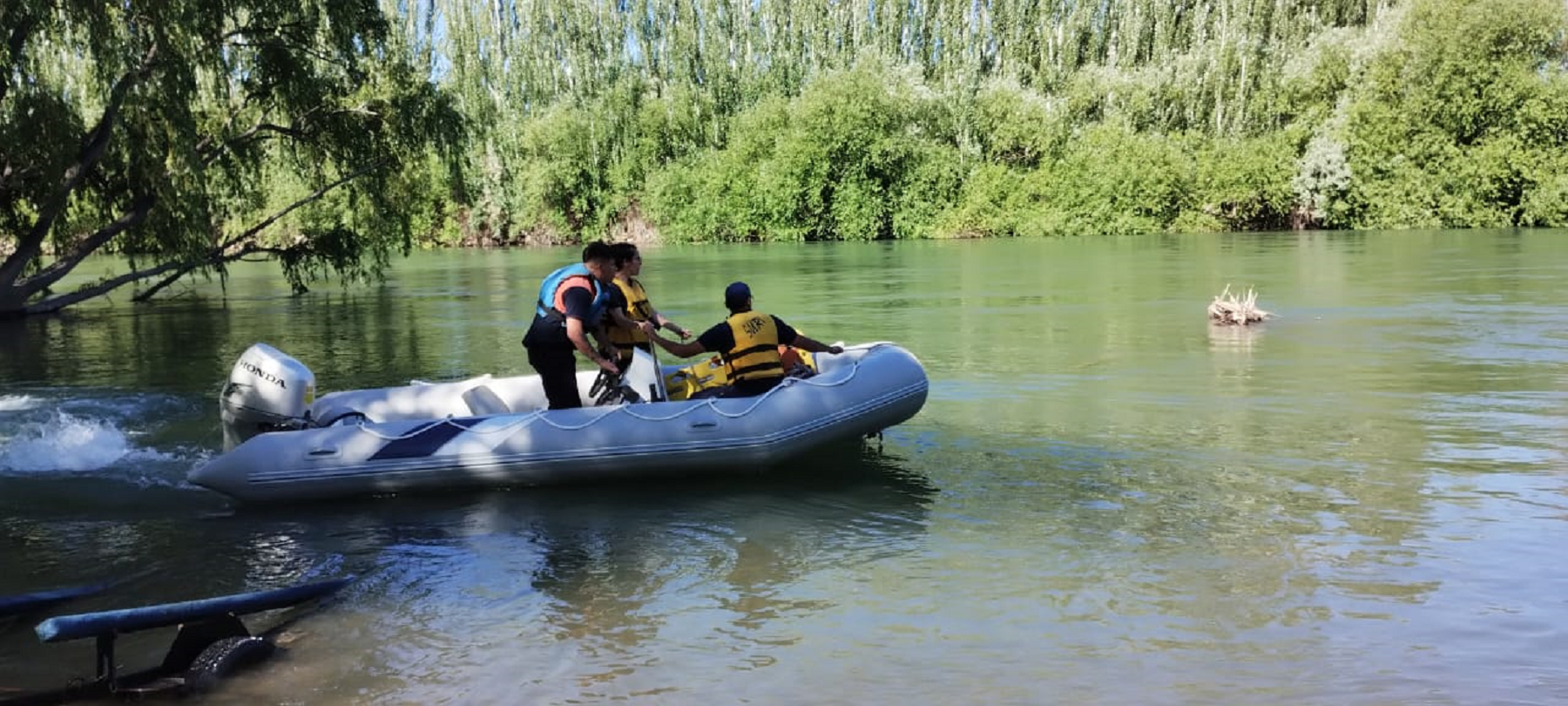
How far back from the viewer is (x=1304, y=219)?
47.1 meters

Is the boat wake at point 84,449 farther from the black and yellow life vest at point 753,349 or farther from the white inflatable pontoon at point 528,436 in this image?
the black and yellow life vest at point 753,349

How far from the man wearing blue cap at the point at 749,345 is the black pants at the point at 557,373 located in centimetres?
61

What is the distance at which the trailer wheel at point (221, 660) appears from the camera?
4570 millimetres


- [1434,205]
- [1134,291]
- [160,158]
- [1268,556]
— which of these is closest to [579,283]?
[1268,556]

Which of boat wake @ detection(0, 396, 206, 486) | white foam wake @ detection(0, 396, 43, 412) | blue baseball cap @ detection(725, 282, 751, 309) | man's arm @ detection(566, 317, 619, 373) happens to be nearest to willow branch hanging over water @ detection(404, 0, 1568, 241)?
white foam wake @ detection(0, 396, 43, 412)

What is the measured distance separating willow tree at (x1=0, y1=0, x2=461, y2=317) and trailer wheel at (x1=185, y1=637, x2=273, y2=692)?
11.7 m

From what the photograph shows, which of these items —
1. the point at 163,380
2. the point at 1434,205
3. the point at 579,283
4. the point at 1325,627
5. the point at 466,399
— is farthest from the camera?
the point at 1434,205

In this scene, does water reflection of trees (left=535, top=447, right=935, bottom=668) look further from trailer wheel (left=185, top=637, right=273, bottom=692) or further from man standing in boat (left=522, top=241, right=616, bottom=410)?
trailer wheel (left=185, top=637, right=273, bottom=692)

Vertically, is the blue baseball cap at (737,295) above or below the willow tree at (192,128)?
below

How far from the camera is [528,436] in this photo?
Result: 7.58 metres

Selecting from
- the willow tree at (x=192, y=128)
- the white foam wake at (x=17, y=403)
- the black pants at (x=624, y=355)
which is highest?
the willow tree at (x=192, y=128)

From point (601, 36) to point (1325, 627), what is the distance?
175ft

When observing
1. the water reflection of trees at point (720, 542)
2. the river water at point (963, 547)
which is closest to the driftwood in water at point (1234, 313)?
the river water at point (963, 547)

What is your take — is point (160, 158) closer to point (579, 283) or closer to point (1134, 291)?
point (579, 283)
